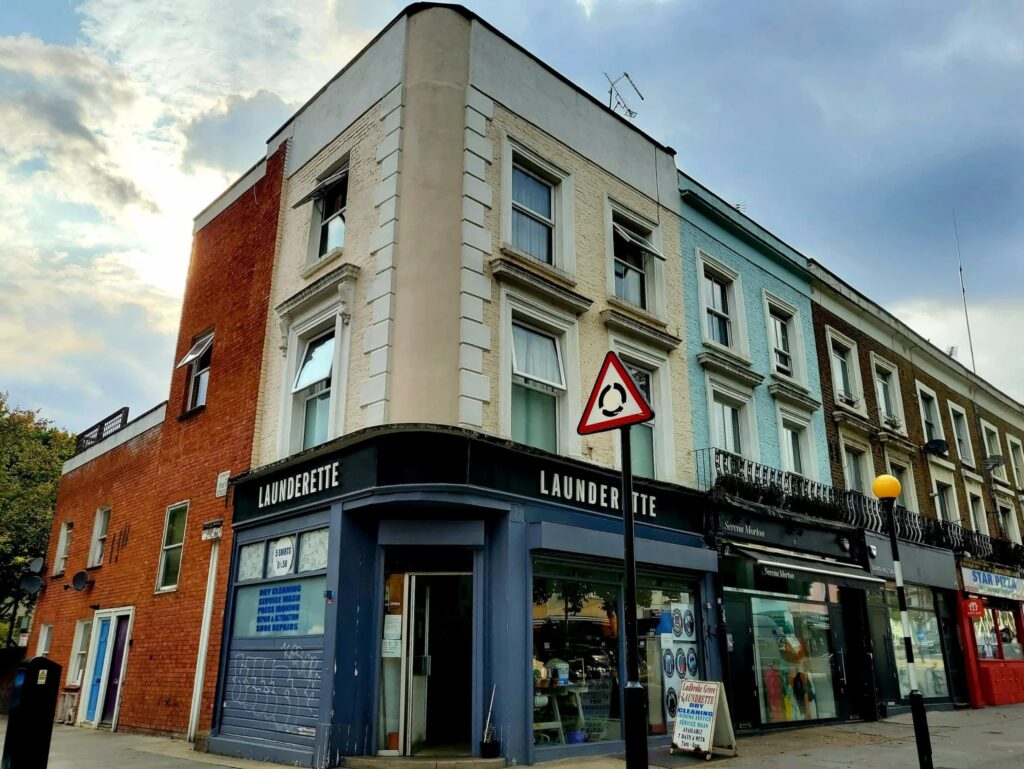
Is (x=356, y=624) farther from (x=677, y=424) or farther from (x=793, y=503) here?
(x=793, y=503)

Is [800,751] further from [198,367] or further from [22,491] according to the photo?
[22,491]

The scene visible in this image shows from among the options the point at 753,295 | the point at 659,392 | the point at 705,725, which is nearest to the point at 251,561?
the point at 705,725

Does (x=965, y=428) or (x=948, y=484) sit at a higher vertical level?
(x=965, y=428)

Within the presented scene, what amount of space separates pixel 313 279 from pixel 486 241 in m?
3.41

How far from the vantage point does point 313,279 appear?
43.8 feet

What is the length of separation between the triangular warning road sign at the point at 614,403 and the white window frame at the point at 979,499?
22.3m

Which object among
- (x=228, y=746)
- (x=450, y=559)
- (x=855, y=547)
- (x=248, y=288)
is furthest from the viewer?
(x=855, y=547)

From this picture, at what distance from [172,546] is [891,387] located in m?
18.9

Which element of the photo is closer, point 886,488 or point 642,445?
point 886,488

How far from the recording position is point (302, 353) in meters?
13.1

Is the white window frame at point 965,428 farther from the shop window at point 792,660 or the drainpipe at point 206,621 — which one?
the drainpipe at point 206,621

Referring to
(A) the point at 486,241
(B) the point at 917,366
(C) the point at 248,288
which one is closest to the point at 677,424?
(A) the point at 486,241

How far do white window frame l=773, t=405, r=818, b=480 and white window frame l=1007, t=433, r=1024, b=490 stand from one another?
1541 centimetres

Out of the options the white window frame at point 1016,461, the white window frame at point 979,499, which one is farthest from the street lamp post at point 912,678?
the white window frame at point 1016,461
